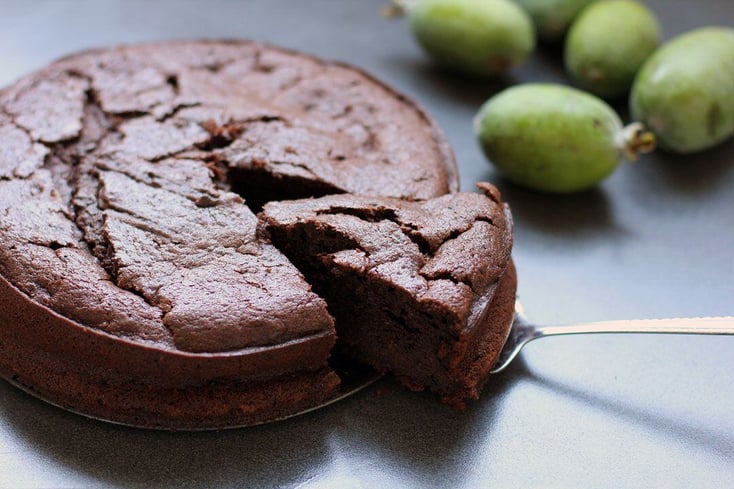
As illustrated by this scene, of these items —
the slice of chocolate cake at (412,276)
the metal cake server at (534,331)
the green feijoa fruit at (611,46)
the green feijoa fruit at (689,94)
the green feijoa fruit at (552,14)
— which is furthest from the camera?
the green feijoa fruit at (552,14)

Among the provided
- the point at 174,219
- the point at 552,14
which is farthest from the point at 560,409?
the point at 552,14

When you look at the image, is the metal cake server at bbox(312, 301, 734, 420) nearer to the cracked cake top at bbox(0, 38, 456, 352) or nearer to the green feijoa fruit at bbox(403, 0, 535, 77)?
the cracked cake top at bbox(0, 38, 456, 352)

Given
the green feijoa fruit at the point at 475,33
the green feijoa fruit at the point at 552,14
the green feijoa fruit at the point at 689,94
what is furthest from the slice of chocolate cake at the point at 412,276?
the green feijoa fruit at the point at 552,14

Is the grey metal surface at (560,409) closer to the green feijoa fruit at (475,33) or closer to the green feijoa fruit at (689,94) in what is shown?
the green feijoa fruit at (689,94)

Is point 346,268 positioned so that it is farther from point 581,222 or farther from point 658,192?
point 658,192

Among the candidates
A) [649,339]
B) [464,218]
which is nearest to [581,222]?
[649,339]
